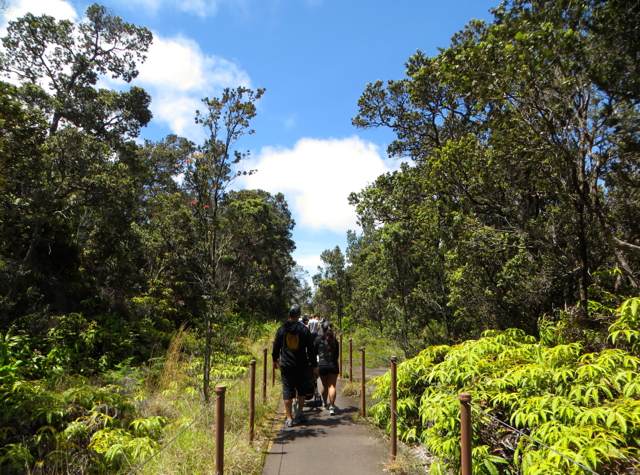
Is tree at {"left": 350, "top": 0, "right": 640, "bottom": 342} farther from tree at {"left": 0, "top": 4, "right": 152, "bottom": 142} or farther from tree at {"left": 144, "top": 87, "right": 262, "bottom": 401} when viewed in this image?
tree at {"left": 0, "top": 4, "right": 152, "bottom": 142}

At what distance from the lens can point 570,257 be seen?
6344 millimetres

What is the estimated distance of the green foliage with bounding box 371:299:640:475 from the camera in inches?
103

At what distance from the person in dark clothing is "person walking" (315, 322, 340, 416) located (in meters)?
0.70

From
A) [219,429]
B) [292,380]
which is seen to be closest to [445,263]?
[292,380]

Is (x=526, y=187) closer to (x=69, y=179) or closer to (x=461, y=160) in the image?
(x=461, y=160)

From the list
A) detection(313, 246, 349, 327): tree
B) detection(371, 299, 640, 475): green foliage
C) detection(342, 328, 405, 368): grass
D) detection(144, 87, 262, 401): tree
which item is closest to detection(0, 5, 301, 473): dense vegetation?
detection(144, 87, 262, 401): tree

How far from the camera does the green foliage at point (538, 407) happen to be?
103 inches

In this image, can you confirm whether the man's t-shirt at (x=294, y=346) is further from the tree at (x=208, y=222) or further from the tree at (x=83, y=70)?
the tree at (x=83, y=70)

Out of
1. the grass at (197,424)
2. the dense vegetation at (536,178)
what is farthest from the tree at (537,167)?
the grass at (197,424)

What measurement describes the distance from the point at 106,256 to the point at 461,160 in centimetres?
1148

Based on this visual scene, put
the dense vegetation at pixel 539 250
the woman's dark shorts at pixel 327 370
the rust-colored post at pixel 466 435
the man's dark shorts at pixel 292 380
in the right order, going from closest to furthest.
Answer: the rust-colored post at pixel 466 435, the dense vegetation at pixel 539 250, the man's dark shorts at pixel 292 380, the woman's dark shorts at pixel 327 370

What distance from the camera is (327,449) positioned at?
16.2ft

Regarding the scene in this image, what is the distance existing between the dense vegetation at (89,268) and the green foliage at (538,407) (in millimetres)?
3436

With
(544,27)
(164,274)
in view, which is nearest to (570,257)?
(544,27)
